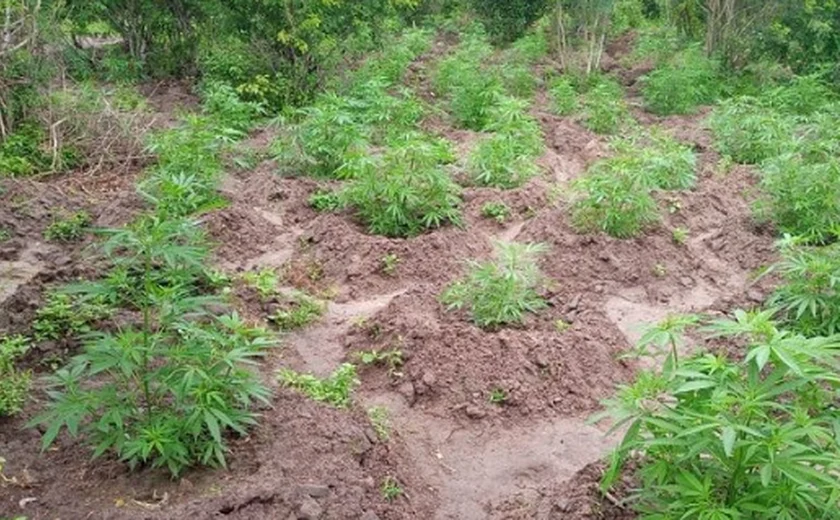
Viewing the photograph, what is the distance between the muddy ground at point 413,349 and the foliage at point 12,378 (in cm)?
7

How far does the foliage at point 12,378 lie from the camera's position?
416cm

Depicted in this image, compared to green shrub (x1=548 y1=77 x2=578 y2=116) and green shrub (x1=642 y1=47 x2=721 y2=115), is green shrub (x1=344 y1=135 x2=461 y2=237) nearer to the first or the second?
green shrub (x1=548 y1=77 x2=578 y2=116)

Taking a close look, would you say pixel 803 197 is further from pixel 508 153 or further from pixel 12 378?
pixel 12 378

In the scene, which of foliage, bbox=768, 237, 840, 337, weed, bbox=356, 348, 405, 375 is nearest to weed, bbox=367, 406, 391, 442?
weed, bbox=356, 348, 405, 375

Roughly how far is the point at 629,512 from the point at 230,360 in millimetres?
1854

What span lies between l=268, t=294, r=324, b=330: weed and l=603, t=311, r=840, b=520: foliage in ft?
9.45

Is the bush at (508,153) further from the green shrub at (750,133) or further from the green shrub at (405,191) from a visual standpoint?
the green shrub at (750,133)

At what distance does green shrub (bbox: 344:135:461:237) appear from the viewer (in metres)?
6.98

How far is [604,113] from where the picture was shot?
10.1m

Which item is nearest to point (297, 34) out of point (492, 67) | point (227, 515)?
point (492, 67)

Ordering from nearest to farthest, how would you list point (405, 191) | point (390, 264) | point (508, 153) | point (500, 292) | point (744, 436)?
point (744, 436) < point (500, 292) < point (390, 264) < point (405, 191) < point (508, 153)

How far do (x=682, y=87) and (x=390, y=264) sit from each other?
6589mm

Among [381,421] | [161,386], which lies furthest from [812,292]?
[161,386]

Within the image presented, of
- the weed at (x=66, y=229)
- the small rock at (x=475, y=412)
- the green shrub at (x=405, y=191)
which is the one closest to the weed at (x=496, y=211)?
the green shrub at (x=405, y=191)
